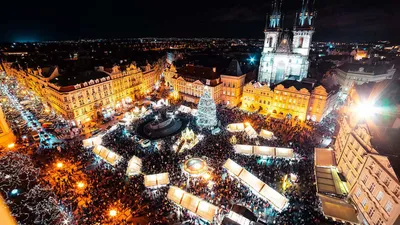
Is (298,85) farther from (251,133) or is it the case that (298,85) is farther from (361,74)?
(361,74)

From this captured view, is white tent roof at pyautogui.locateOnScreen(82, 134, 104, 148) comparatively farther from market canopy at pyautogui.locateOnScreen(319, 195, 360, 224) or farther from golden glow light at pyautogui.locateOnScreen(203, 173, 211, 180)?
market canopy at pyautogui.locateOnScreen(319, 195, 360, 224)

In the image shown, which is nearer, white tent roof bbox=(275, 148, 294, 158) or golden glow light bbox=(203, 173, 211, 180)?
golden glow light bbox=(203, 173, 211, 180)

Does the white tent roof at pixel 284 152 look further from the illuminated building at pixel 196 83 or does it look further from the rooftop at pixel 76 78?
the rooftop at pixel 76 78

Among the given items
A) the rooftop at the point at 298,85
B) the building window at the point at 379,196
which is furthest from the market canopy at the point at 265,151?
the rooftop at the point at 298,85

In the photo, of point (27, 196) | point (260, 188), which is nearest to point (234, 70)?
point (260, 188)

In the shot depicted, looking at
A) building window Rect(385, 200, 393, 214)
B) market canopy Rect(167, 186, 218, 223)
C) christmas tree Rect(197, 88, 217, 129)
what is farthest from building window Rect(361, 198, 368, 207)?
christmas tree Rect(197, 88, 217, 129)

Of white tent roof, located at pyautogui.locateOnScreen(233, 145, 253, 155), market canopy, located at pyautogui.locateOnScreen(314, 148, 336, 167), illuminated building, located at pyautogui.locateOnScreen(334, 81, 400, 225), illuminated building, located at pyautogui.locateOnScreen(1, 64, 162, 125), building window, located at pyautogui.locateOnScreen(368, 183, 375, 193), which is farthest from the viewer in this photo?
illuminated building, located at pyautogui.locateOnScreen(1, 64, 162, 125)

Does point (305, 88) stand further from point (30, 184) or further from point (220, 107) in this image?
point (30, 184)
